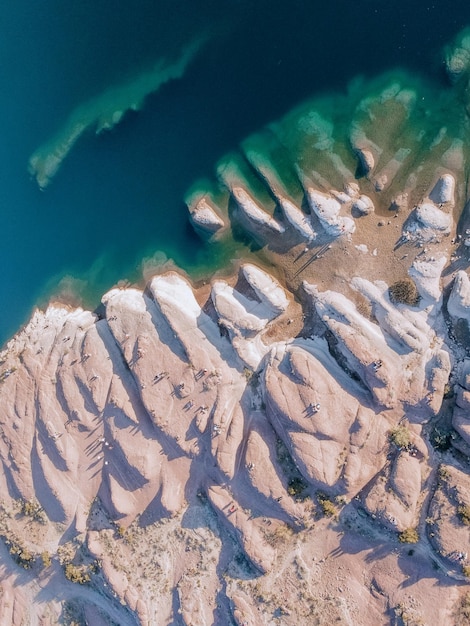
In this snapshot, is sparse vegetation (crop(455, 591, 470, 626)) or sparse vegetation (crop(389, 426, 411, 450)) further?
sparse vegetation (crop(389, 426, 411, 450))

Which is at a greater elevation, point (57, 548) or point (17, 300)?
point (17, 300)

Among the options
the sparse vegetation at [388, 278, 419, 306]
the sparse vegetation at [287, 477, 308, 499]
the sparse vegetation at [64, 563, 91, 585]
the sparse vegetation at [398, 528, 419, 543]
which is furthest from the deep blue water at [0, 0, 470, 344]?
the sparse vegetation at [398, 528, 419, 543]

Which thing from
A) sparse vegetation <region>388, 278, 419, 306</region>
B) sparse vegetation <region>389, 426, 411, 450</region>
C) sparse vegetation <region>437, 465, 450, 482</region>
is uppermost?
sparse vegetation <region>388, 278, 419, 306</region>

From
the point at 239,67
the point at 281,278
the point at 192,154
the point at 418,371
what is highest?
the point at 239,67

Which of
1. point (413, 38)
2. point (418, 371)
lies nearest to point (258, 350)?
point (418, 371)

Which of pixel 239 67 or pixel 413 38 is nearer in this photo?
pixel 413 38

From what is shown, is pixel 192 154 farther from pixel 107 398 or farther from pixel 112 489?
pixel 112 489

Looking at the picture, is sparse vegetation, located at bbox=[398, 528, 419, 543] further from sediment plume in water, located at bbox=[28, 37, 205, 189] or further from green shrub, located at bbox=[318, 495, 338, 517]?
sediment plume in water, located at bbox=[28, 37, 205, 189]

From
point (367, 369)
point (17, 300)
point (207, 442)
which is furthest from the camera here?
point (17, 300)
